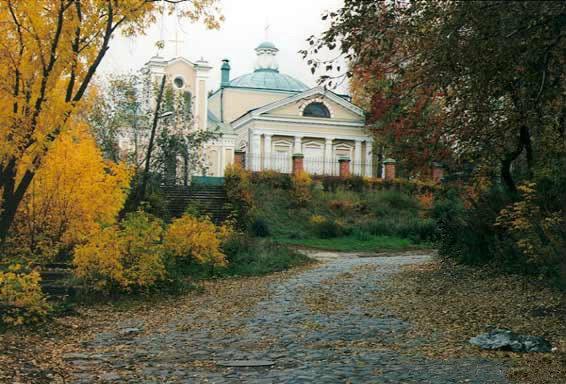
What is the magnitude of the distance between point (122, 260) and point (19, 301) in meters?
3.44

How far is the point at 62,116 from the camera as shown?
37.3 feet

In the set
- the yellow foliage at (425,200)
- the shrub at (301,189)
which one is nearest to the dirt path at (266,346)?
the shrub at (301,189)

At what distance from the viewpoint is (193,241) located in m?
17.0

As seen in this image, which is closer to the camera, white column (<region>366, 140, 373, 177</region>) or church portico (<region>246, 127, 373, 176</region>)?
church portico (<region>246, 127, 373, 176</region>)

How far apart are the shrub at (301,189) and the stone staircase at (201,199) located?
3.57 metres

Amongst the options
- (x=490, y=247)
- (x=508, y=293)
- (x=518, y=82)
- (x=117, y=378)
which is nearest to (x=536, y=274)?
(x=508, y=293)

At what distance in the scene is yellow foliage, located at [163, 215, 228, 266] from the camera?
667 inches

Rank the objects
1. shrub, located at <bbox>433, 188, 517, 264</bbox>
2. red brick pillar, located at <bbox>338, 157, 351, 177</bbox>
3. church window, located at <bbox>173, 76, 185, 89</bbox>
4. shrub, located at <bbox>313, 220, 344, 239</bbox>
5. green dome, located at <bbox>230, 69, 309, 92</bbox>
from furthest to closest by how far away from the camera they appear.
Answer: green dome, located at <bbox>230, 69, 309, 92</bbox> → church window, located at <bbox>173, 76, 185, 89</bbox> → red brick pillar, located at <bbox>338, 157, 351, 177</bbox> → shrub, located at <bbox>313, 220, 344, 239</bbox> → shrub, located at <bbox>433, 188, 517, 264</bbox>

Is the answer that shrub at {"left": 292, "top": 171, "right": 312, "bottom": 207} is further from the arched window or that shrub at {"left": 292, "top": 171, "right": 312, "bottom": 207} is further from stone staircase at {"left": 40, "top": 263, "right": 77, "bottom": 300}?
stone staircase at {"left": 40, "top": 263, "right": 77, "bottom": 300}

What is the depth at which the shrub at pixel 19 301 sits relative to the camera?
9422mm

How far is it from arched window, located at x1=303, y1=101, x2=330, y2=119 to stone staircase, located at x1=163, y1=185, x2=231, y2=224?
1597 centimetres

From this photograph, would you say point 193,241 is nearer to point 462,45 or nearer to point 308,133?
point 462,45

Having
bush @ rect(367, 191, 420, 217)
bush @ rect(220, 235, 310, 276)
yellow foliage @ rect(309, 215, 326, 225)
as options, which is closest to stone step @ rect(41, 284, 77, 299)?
bush @ rect(220, 235, 310, 276)

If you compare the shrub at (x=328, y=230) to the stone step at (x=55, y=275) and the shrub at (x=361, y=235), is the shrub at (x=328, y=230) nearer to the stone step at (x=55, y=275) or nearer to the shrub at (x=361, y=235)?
the shrub at (x=361, y=235)
